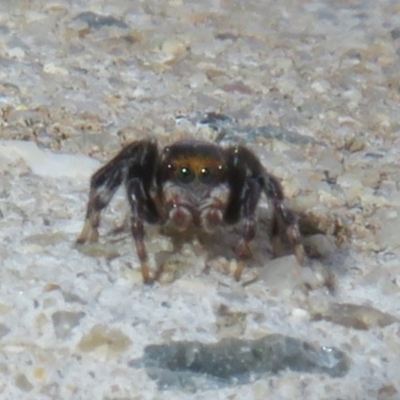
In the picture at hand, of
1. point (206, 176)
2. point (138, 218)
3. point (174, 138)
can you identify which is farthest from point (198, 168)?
point (174, 138)

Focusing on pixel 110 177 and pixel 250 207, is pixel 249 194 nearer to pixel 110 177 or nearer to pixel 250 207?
pixel 250 207

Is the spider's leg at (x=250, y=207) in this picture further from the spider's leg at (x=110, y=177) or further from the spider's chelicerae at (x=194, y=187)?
the spider's leg at (x=110, y=177)

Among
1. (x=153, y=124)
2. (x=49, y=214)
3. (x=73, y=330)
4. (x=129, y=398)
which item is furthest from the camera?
(x=153, y=124)

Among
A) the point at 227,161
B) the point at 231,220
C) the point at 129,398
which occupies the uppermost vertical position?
the point at 227,161

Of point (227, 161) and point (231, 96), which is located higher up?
point (227, 161)

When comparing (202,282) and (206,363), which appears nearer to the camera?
(206,363)

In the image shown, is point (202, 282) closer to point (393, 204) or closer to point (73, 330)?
point (73, 330)

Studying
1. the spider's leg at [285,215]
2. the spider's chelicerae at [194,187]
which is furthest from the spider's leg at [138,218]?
the spider's leg at [285,215]

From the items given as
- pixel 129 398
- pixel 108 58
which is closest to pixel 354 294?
pixel 129 398
